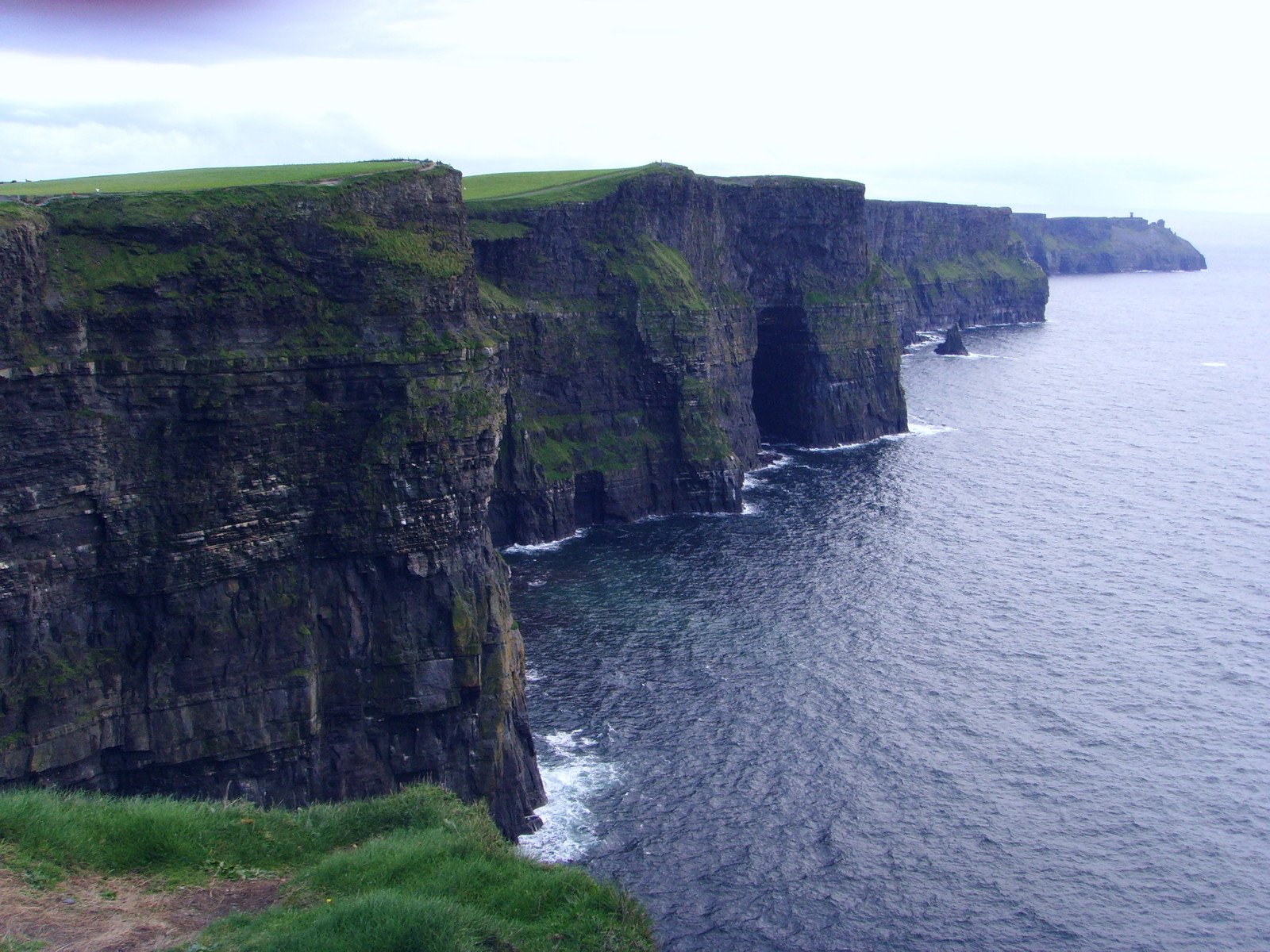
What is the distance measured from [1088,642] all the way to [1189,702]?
893 centimetres

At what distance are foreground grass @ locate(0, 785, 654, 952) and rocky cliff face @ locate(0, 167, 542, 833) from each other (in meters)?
12.2

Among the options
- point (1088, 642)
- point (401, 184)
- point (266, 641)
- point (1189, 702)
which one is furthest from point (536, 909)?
point (1088, 642)

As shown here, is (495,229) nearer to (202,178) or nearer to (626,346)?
(626,346)

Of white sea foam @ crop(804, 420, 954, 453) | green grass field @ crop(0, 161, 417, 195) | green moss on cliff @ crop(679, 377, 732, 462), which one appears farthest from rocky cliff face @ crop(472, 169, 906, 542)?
green grass field @ crop(0, 161, 417, 195)

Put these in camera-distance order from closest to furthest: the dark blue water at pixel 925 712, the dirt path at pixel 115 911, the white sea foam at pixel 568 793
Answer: the dirt path at pixel 115 911
the dark blue water at pixel 925 712
the white sea foam at pixel 568 793

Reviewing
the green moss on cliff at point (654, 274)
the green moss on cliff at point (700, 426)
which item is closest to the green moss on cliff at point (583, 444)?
the green moss on cliff at point (700, 426)

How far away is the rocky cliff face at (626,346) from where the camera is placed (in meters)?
97.6

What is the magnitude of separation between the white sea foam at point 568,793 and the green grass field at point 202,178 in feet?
103

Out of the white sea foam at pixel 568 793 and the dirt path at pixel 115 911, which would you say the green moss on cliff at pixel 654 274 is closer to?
the white sea foam at pixel 568 793

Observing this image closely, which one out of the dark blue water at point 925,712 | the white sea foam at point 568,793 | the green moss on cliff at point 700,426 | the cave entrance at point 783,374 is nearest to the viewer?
the dark blue water at point 925,712

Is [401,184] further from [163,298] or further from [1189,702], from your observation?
[1189,702]

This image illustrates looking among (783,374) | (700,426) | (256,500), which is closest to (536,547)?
(700,426)

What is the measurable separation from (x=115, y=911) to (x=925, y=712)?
4701 centimetres

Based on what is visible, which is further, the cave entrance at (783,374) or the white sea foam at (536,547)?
the cave entrance at (783,374)
